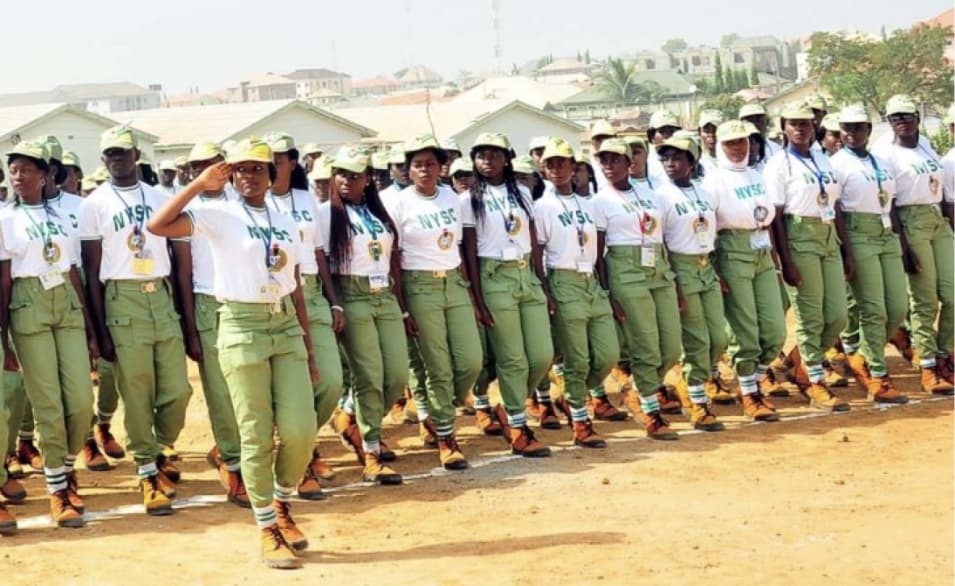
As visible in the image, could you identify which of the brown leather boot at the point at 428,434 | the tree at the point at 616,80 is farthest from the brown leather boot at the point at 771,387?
the tree at the point at 616,80

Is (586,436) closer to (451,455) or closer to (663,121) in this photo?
(451,455)

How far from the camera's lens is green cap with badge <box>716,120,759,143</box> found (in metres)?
11.7

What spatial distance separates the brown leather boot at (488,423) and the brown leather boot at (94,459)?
283 centimetres

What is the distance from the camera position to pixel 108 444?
37.3 feet

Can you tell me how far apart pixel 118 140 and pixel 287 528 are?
2723 mm

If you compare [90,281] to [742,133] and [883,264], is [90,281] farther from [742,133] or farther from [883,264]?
[883,264]

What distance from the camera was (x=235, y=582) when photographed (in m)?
7.79

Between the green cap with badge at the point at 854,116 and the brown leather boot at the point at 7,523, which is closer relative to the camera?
the brown leather boot at the point at 7,523

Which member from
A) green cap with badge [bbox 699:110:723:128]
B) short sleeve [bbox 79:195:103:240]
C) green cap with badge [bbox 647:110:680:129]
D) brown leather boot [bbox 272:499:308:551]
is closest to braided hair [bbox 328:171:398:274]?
short sleeve [bbox 79:195:103:240]

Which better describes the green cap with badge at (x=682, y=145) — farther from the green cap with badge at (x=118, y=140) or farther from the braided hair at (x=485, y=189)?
the green cap with badge at (x=118, y=140)

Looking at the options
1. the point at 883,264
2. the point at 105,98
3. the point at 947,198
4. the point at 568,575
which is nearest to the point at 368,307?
the point at 568,575

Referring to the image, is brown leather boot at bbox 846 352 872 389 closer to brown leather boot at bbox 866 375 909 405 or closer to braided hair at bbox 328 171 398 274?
brown leather boot at bbox 866 375 909 405

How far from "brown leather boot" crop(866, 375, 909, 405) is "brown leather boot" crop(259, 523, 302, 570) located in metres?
6.15

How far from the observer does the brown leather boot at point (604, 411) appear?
12.2 meters
